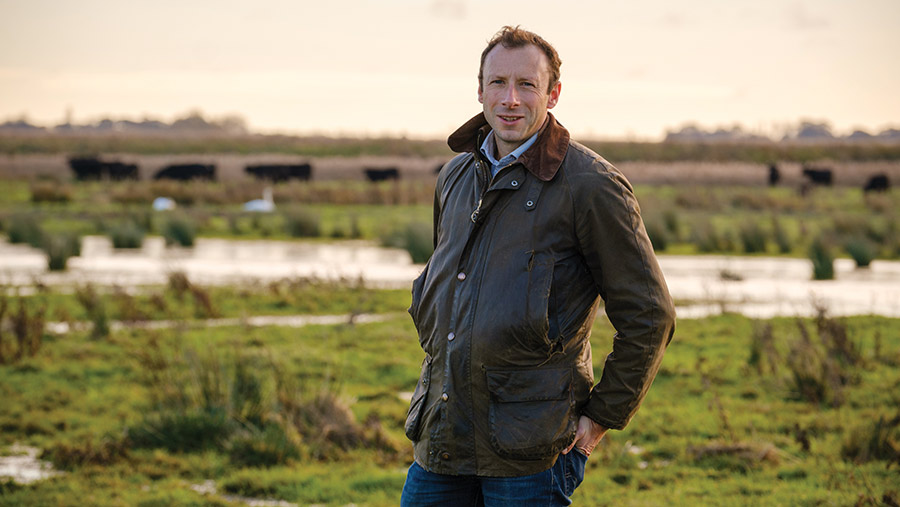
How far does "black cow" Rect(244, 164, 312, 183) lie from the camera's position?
45.4 m

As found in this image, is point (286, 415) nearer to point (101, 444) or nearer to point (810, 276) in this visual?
point (101, 444)

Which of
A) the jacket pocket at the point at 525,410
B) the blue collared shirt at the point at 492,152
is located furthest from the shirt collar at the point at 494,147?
the jacket pocket at the point at 525,410

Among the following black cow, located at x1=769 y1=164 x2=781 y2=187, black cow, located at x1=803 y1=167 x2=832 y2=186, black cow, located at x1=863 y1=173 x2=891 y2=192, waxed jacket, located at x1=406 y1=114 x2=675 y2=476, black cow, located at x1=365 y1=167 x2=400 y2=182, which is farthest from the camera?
black cow, located at x1=365 y1=167 x2=400 y2=182

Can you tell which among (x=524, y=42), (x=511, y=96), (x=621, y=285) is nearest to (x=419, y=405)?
(x=621, y=285)

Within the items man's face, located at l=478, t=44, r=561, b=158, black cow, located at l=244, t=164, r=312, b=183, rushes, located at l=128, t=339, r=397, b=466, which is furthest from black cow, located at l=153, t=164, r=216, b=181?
man's face, located at l=478, t=44, r=561, b=158

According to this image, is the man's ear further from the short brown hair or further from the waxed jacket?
the waxed jacket

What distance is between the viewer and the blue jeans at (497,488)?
302cm

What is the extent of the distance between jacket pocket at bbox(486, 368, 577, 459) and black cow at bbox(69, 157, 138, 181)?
4374cm

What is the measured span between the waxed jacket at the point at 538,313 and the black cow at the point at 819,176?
149 ft

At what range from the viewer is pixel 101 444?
6.84 meters

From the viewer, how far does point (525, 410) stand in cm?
295

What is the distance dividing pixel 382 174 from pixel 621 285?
1722 inches

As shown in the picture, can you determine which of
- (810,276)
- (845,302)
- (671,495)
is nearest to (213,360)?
(671,495)

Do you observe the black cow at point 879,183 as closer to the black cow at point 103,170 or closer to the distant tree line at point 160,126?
the black cow at point 103,170
